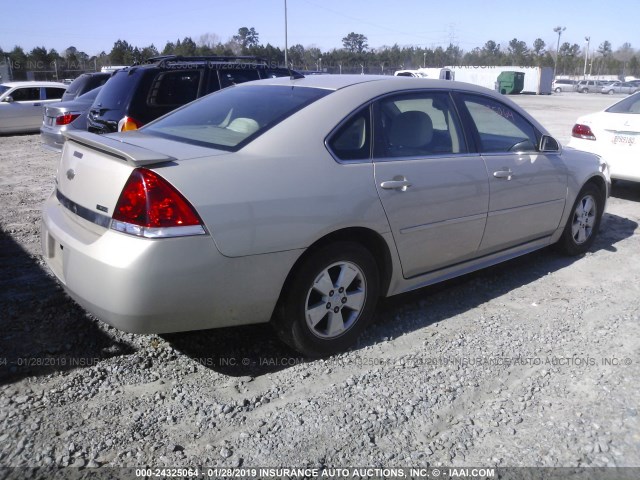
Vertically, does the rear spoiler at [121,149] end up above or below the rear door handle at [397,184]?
above

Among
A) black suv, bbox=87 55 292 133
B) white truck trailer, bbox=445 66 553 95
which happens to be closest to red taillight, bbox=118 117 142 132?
black suv, bbox=87 55 292 133

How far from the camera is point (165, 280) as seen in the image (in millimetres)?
2893

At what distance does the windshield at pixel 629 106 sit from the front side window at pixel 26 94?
1509cm

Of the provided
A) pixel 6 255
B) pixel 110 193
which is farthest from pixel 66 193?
pixel 6 255

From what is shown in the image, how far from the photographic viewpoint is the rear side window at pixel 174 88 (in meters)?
7.64

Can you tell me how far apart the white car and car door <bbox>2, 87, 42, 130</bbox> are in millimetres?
14383

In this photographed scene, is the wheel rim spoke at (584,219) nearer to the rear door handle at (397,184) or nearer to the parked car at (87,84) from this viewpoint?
the rear door handle at (397,184)

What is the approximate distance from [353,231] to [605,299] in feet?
7.86

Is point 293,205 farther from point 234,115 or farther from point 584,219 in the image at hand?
point 584,219

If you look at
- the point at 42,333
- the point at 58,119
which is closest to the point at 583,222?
the point at 42,333

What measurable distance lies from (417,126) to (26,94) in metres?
15.8

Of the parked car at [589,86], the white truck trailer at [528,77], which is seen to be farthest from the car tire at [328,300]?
the parked car at [589,86]

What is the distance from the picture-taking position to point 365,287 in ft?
12.2

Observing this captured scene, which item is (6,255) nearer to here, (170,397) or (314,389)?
(170,397)
